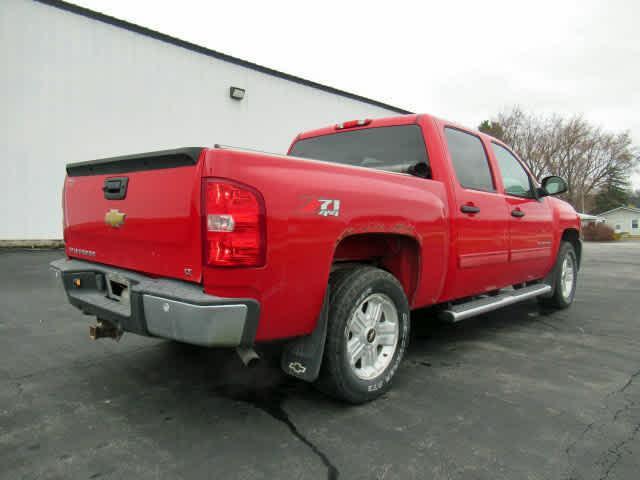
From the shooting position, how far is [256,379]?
123 inches

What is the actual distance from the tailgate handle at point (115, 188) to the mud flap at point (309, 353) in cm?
129

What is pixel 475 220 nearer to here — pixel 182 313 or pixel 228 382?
pixel 228 382

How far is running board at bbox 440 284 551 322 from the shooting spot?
3.49 m

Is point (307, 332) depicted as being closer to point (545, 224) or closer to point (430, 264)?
point (430, 264)

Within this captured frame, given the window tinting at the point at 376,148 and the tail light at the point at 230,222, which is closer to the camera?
the tail light at the point at 230,222

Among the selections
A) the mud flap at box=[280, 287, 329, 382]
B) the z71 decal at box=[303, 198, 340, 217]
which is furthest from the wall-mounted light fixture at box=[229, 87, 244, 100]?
the mud flap at box=[280, 287, 329, 382]

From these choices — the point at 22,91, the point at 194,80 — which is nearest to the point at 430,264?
the point at 22,91

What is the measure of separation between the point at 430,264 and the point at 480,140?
1.60m

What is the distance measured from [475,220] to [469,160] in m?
0.58

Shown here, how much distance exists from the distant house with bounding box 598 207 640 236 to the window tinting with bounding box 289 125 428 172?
238 ft

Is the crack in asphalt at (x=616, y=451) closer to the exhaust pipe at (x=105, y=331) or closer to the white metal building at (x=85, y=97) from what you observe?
the exhaust pipe at (x=105, y=331)

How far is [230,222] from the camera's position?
2078 mm

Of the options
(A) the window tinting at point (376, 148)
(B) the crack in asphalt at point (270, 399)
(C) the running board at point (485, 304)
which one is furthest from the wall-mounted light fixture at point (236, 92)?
(B) the crack in asphalt at point (270, 399)

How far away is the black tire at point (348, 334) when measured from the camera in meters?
2.55
